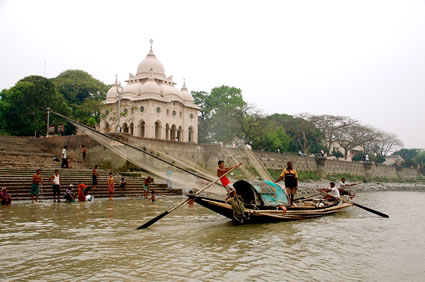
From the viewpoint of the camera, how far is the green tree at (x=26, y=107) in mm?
35812

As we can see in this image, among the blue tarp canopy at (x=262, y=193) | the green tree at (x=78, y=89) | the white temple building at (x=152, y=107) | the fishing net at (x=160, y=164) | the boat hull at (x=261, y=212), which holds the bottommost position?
the boat hull at (x=261, y=212)

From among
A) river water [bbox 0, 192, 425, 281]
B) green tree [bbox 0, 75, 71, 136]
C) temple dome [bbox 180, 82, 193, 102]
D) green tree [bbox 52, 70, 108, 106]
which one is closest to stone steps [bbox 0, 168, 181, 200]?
river water [bbox 0, 192, 425, 281]

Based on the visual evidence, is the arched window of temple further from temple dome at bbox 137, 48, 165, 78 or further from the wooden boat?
the wooden boat

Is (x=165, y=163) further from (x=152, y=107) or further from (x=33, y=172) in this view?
(x=152, y=107)

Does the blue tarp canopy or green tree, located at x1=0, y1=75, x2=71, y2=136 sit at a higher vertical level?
green tree, located at x1=0, y1=75, x2=71, y2=136

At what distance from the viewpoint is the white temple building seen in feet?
135

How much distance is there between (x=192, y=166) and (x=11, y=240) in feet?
21.7

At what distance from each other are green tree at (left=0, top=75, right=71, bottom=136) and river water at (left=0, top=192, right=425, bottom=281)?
27.0 meters

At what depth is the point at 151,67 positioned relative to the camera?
45219 mm

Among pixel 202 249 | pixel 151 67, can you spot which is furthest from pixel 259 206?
pixel 151 67

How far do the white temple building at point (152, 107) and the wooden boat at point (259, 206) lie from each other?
29.2m

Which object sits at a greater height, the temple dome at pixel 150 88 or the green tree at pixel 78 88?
the green tree at pixel 78 88

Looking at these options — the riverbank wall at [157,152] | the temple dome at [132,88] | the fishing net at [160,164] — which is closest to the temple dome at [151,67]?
the temple dome at [132,88]

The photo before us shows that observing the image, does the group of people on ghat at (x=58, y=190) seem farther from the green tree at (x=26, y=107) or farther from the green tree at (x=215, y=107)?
the green tree at (x=215, y=107)
